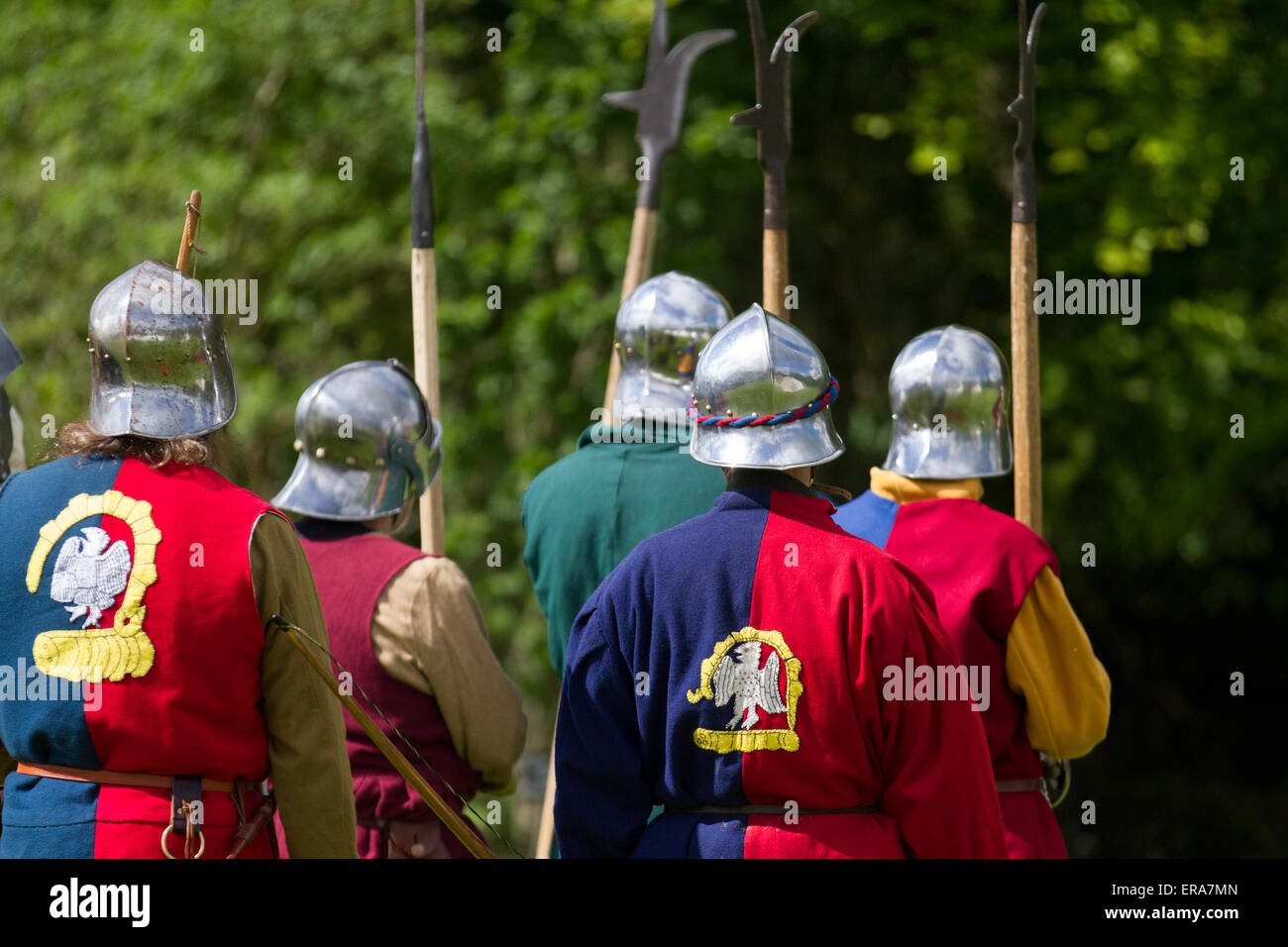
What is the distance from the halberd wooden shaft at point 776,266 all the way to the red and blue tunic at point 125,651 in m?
2.01

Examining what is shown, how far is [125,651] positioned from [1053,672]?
2136 mm

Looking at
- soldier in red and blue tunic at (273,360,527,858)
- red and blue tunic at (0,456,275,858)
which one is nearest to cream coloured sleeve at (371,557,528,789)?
soldier in red and blue tunic at (273,360,527,858)

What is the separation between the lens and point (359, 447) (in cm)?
399

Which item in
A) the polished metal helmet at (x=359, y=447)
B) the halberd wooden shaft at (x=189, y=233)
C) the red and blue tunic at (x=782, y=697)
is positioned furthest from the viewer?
the polished metal helmet at (x=359, y=447)

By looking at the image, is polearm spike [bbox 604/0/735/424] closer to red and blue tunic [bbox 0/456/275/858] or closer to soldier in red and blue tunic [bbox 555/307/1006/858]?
soldier in red and blue tunic [bbox 555/307/1006/858]

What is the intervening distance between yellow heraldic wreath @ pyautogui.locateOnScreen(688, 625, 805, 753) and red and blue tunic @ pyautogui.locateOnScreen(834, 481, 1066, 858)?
799 millimetres

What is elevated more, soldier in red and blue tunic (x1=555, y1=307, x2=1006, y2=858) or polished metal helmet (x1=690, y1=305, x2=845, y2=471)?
polished metal helmet (x1=690, y1=305, x2=845, y2=471)

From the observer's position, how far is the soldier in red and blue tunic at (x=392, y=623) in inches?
147

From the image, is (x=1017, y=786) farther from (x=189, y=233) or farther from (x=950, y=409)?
(x=189, y=233)

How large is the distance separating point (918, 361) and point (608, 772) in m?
1.66

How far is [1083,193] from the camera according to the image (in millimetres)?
8984

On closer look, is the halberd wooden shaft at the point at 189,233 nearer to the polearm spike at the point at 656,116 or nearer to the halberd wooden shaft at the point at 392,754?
the halberd wooden shaft at the point at 392,754

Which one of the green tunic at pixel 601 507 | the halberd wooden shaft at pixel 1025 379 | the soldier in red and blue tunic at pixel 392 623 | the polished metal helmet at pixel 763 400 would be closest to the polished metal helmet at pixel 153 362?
the soldier in red and blue tunic at pixel 392 623

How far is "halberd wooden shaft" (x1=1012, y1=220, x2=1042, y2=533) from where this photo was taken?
4.63 metres
